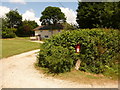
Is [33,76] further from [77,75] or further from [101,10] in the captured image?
[101,10]

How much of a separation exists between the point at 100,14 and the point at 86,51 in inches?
377

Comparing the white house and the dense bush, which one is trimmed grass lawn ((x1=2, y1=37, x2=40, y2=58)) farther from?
the white house

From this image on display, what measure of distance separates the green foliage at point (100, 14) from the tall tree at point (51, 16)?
16403 mm

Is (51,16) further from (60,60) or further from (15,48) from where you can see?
(60,60)

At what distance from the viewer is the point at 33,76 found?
16.8ft

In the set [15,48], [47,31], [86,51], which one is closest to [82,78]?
[86,51]

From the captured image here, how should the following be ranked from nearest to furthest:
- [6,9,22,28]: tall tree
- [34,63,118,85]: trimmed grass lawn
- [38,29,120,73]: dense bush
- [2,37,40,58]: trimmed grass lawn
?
[34,63,118,85]: trimmed grass lawn
[38,29,120,73]: dense bush
[2,37,40,58]: trimmed grass lawn
[6,9,22,28]: tall tree

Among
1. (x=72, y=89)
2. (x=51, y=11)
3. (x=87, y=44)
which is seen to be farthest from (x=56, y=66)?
(x=51, y=11)

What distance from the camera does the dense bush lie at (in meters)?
5.38

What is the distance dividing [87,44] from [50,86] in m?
2.79

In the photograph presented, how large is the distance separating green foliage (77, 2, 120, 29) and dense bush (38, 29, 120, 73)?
5701 mm

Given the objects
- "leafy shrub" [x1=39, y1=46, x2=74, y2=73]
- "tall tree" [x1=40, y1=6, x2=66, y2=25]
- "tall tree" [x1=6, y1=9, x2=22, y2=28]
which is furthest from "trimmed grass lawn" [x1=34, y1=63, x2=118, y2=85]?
"tall tree" [x1=6, y1=9, x2=22, y2=28]

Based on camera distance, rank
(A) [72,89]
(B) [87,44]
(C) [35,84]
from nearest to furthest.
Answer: (A) [72,89] < (C) [35,84] < (B) [87,44]

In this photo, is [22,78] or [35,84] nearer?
[35,84]
